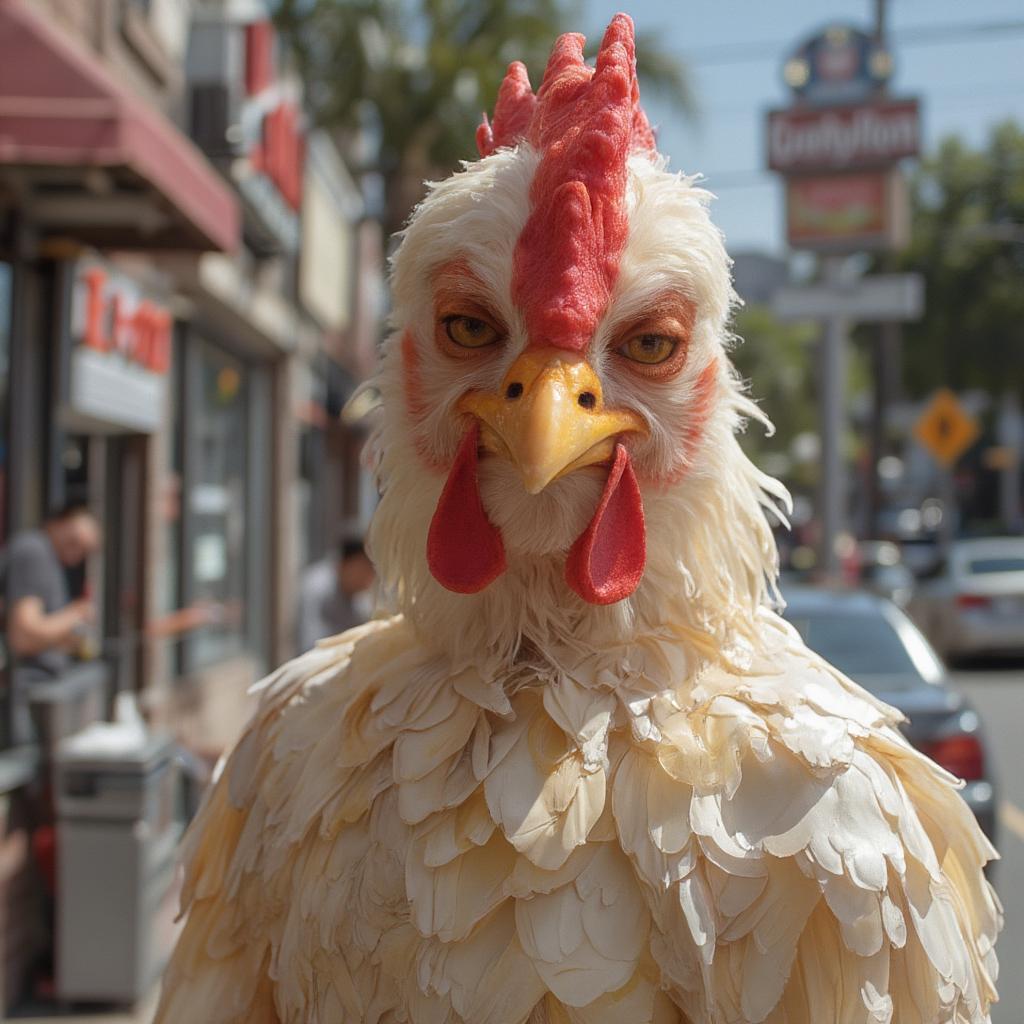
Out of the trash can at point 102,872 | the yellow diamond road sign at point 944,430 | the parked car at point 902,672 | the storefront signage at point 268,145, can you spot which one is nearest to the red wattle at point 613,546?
the parked car at point 902,672

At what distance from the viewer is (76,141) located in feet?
15.0

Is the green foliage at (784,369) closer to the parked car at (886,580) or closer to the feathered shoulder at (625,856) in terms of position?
the parked car at (886,580)

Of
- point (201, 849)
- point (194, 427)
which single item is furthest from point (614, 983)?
point (194, 427)

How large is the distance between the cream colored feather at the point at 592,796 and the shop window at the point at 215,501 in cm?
786

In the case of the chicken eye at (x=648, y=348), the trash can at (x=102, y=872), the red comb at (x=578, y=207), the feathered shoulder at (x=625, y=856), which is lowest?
the trash can at (x=102, y=872)

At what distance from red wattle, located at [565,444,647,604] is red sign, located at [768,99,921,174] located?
1277 cm

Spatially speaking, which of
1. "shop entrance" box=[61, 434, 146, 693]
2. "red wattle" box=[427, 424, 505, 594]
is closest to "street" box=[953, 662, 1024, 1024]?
"red wattle" box=[427, 424, 505, 594]

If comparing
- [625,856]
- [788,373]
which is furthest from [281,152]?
[788,373]

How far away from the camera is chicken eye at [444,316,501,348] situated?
1.50 meters

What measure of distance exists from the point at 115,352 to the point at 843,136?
30.7 feet

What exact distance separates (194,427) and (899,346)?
25939 mm

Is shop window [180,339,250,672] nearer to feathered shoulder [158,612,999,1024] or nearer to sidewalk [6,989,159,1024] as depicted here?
sidewalk [6,989,159,1024]

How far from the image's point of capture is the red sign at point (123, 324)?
252 inches

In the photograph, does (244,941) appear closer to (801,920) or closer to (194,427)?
(801,920)
